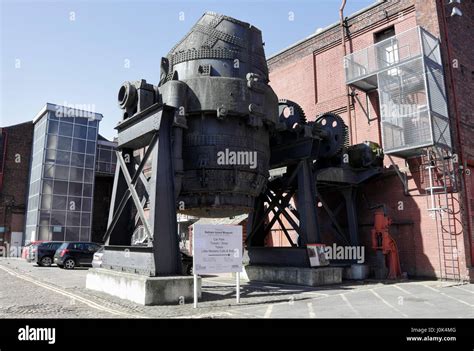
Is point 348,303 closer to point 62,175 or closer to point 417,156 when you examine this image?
point 417,156

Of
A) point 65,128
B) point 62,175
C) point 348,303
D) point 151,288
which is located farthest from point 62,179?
point 348,303

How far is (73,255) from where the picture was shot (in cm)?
2386

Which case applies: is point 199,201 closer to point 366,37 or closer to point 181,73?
point 181,73

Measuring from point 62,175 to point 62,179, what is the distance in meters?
0.43

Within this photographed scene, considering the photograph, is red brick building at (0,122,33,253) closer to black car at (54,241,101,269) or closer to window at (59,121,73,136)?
window at (59,121,73,136)

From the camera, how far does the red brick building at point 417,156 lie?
51.7 ft

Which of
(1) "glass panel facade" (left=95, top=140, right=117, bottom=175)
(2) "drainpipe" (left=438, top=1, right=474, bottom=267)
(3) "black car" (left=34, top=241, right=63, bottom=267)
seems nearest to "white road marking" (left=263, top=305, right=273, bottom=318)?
(2) "drainpipe" (left=438, top=1, right=474, bottom=267)

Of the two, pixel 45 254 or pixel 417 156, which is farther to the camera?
pixel 45 254

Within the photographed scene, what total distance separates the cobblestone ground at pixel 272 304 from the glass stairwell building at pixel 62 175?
30.0 m

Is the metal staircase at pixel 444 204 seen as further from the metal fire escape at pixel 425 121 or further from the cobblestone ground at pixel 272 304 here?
the cobblestone ground at pixel 272 304

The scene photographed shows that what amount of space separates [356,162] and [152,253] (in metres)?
11.1

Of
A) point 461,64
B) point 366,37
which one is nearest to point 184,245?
point 366,37

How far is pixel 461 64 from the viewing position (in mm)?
18406

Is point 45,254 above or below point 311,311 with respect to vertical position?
above
